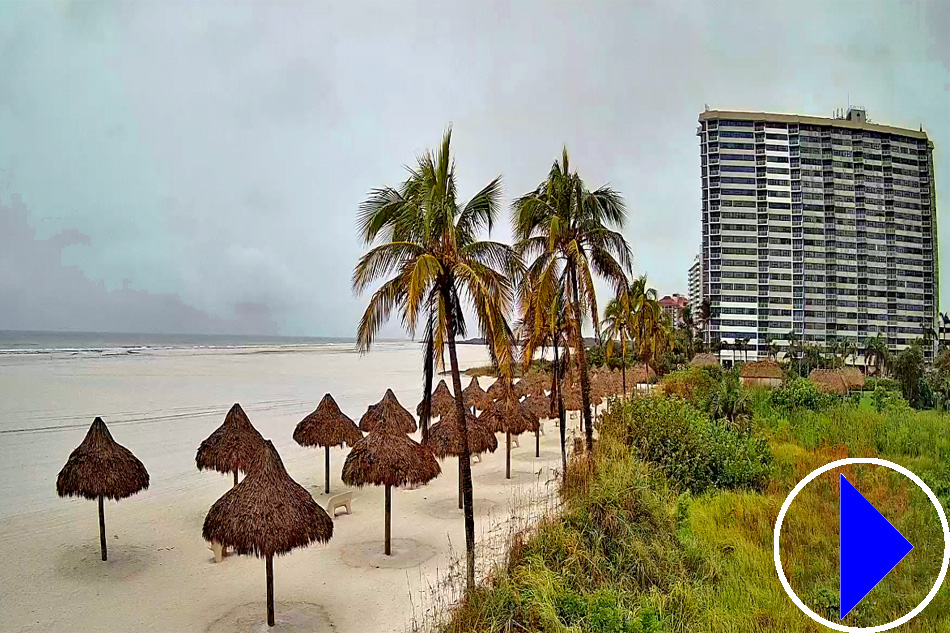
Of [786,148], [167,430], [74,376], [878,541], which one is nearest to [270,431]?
[167,430]

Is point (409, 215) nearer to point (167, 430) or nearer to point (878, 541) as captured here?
point (878, 541)

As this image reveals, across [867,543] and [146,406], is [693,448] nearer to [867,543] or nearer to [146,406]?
[867,543]

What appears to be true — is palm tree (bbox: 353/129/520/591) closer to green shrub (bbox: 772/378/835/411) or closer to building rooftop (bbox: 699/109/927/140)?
Result: green shrub (bbox: 772/378/835/411)

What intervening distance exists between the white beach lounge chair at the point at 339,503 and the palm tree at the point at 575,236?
15.2ft

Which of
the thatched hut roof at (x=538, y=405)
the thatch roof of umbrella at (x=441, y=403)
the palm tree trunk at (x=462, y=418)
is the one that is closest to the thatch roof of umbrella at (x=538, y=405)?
the thatched hut roof at (x=538, y=405)

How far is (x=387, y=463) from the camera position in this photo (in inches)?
349

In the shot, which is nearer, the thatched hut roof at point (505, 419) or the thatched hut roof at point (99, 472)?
the thatched hut roof at point (99, 472)

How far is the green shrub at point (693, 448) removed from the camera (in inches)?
421

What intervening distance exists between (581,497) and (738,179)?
185ft

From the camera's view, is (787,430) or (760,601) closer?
(760,601)

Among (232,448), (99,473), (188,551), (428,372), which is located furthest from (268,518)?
(428,372)

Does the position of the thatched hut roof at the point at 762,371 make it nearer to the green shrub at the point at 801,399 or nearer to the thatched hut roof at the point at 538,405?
the green shrub at the point at 801,399

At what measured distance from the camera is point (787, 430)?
14453 millimetres

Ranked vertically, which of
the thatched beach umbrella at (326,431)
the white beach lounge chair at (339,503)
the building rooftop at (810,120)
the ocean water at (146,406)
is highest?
the building rooftop at (810,120)
